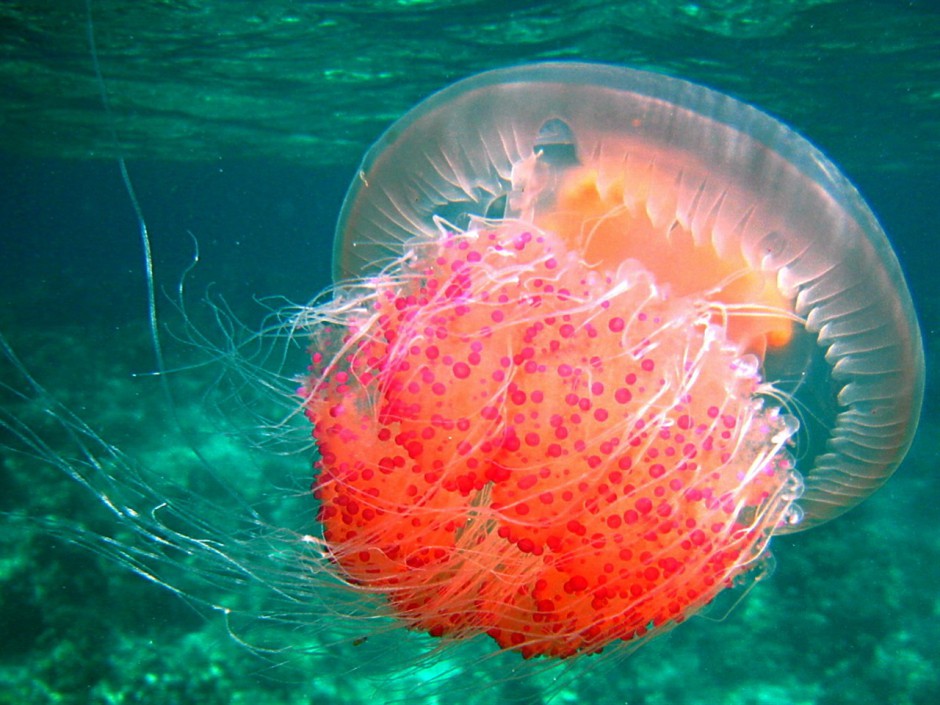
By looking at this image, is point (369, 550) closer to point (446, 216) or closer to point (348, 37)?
point (446, 216)

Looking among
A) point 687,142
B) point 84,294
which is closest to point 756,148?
point 687,142

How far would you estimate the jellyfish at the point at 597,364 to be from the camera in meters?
1.73

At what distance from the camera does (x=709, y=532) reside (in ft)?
6.04

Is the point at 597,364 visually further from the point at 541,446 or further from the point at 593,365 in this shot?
the point at 541,446

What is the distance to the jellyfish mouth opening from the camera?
1.72 m

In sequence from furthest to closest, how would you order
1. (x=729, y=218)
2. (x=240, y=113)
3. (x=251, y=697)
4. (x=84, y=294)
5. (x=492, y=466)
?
(x=240, y=113)
(x=84, y=294)
(x=251, y=697)
(x=729, y=218)
(x=492, y=466)

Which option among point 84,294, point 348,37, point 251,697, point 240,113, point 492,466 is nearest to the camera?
point 492,466

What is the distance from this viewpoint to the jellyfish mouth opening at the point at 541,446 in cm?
172

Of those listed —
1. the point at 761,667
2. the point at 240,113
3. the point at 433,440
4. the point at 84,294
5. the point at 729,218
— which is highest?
the point at 729,218

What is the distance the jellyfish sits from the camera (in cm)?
173

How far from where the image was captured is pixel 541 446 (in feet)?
5.57

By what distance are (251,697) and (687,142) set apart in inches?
214

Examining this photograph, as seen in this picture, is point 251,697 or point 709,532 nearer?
point 709,532

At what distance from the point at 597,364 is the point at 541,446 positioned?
0.28 m
